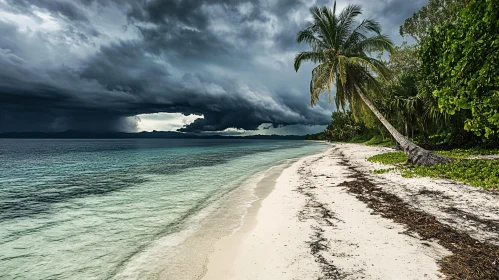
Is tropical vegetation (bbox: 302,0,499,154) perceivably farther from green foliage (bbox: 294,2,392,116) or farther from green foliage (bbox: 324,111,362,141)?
green foliage (bbox: 324,111,362,141)

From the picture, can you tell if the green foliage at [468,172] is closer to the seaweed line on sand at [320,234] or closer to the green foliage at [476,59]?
the green foliage at [476,59]

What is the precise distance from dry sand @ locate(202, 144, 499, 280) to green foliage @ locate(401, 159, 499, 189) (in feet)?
2.85

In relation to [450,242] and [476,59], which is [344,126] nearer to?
[476,59]

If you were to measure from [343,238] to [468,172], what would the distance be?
902cm

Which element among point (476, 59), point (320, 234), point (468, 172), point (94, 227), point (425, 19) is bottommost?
point (94, 227)

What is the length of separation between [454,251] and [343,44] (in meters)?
18.8

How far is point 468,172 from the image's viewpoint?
10109mm

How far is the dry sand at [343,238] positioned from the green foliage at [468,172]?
87 cm

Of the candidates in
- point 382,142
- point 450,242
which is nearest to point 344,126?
point 382,142

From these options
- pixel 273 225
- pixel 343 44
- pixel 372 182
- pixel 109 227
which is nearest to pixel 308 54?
pixel 343 44

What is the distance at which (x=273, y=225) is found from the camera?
6023 millimetres

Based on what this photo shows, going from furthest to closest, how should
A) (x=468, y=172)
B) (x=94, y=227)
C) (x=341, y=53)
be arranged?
1. (x=341, y=53)
2. (x=468, y=172)
3. (x=94, y=227)

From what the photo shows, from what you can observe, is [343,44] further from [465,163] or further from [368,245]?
[368,245]

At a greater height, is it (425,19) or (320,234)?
(425,19)
